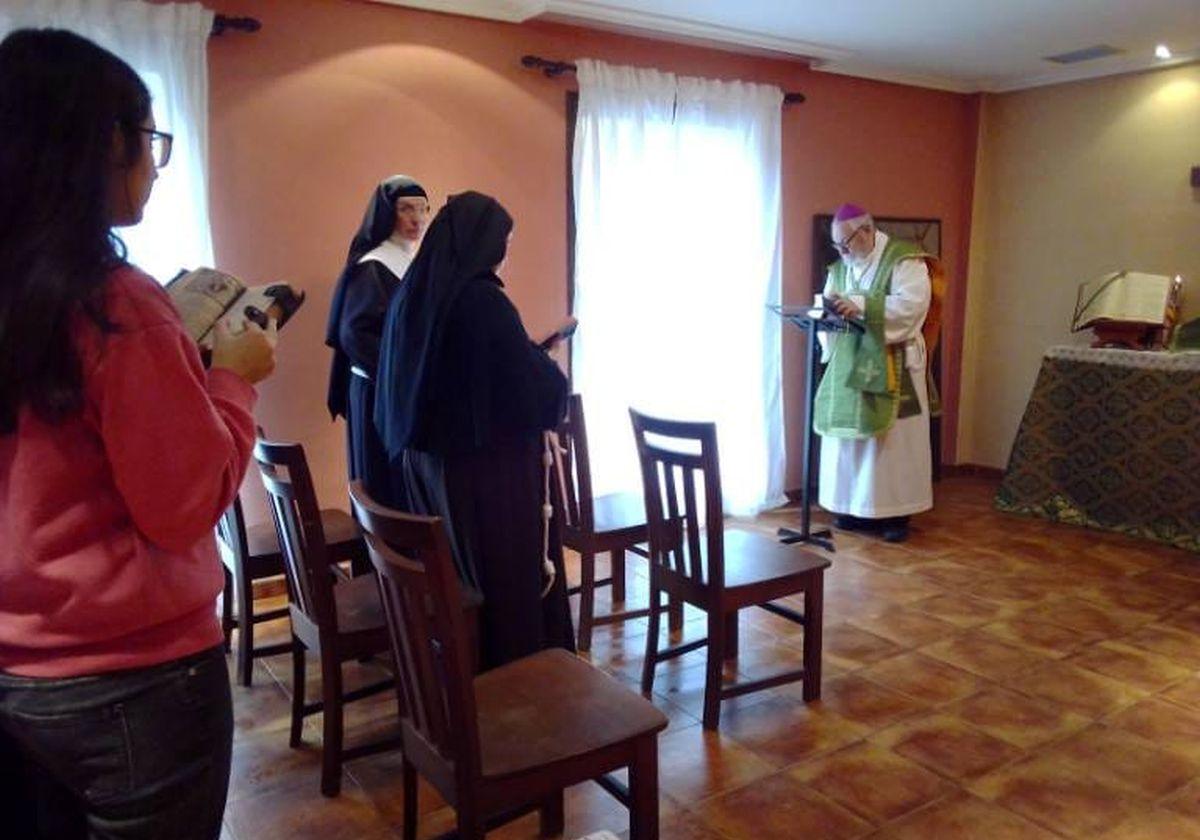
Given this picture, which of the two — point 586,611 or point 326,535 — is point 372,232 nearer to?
point 326,535

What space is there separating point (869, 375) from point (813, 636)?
1.76 meters

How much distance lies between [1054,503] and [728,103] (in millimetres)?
2513

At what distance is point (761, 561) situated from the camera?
107 inches

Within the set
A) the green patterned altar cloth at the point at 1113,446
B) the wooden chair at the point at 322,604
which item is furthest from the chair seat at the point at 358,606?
the green patterned altar cloth at the point at 1113,446

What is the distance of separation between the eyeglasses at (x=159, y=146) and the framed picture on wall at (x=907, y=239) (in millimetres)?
3829

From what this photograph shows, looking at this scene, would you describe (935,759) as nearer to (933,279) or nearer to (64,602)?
(64,602)

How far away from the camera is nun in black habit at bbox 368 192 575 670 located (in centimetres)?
208

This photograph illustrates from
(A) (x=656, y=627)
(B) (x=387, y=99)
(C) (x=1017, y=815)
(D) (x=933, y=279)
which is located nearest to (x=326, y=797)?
(A) (x=656, y=627)

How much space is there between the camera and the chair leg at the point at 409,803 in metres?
1.87

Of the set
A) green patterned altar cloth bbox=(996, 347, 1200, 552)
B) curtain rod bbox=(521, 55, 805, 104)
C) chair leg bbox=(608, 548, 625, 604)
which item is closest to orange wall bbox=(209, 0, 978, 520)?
curtain rod bbox=(521, 55, 805, 104)

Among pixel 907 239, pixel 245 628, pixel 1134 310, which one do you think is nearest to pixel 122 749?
pixel 245 628

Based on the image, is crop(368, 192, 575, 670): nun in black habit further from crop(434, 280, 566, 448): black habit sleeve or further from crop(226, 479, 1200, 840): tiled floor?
crop(226, 479, 1200, 840): tiled floor

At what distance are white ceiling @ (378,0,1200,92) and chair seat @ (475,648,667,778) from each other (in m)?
2.77

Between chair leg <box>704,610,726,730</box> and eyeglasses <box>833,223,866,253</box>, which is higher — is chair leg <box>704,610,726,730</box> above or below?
below
